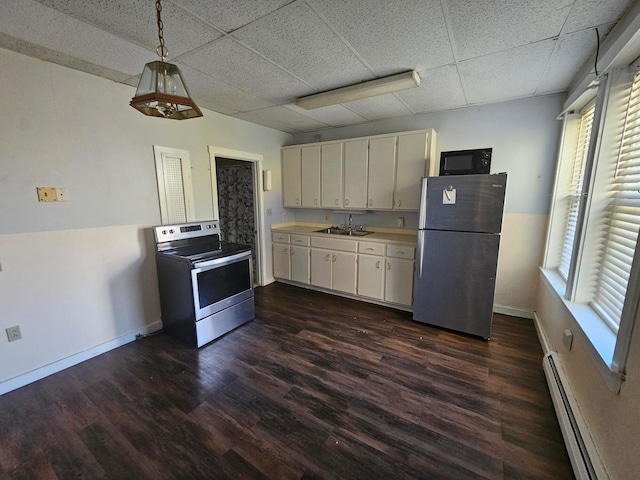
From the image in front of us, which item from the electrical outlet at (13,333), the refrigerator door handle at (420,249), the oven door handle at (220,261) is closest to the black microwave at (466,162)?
the refrigerator door handle at (420,249)

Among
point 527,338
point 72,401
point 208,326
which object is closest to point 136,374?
→ point 72,401

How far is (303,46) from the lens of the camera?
5.95 feet

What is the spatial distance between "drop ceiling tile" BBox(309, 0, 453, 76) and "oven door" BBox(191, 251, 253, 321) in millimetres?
2126

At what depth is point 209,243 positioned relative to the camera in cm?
313

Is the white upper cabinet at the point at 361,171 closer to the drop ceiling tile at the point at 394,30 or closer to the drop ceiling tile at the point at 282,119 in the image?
the drop ceiling tile at the point at 282,119

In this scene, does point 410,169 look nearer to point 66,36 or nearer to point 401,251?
point 401,251

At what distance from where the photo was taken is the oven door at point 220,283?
2483 mm

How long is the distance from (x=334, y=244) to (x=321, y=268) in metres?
0.42

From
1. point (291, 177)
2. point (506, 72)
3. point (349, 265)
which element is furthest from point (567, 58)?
point (291, 177)

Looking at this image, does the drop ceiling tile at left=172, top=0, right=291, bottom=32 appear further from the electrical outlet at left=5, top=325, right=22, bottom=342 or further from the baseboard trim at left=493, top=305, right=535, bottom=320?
the baseboard trim at left=493, top=305, right=535, bottom=320

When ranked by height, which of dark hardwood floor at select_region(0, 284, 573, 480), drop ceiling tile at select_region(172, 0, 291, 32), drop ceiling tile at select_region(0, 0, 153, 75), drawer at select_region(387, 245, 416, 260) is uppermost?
drop ceiling tile at select_region(172, 0, 291, 32)

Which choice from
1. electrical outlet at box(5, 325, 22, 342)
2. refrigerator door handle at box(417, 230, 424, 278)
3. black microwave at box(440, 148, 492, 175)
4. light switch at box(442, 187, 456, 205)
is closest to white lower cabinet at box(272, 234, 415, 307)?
refrigerator door handle at box(417, 230, 424, 278)

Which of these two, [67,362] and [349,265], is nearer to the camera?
[67,362]

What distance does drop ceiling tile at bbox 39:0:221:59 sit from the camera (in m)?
1.39
